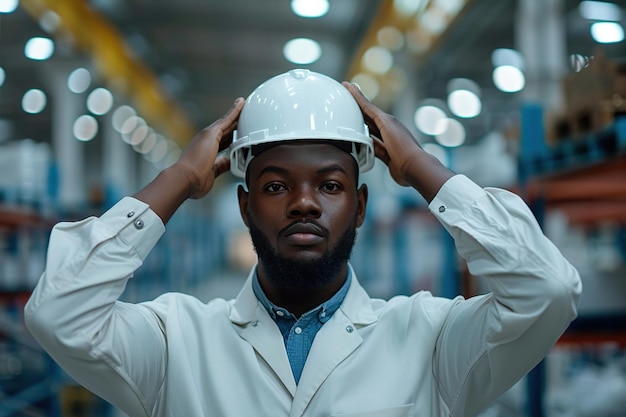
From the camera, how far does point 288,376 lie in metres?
1.93

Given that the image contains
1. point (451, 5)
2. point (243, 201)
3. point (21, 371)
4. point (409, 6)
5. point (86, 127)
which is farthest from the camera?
point (86, 127)

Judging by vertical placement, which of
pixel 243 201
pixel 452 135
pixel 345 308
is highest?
pixel 452 135

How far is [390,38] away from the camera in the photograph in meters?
13.5

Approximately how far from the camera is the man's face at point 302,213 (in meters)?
1.99

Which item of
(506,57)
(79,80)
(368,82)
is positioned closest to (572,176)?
(506,57)

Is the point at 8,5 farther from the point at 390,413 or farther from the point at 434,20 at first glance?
the point at 390,413

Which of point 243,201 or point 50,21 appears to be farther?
Result: point 50,21

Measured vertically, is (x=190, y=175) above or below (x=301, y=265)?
above

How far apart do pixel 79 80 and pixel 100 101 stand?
85.6 inches

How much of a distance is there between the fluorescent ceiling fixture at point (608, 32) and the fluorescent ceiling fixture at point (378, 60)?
190 inches

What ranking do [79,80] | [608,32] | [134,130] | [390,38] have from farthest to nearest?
[134,130], [390,38], [79,80], [608,32]

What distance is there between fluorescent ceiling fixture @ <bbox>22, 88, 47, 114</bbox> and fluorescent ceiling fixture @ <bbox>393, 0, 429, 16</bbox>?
383 inches

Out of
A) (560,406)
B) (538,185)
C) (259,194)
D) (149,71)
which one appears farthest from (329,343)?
(149,71)

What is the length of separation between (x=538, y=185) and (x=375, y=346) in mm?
2373
